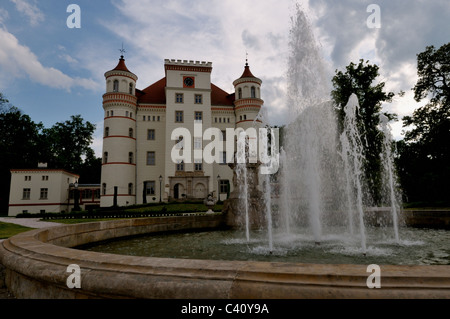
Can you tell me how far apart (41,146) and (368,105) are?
51370 mm

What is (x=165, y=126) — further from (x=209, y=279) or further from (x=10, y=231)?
(x=209, y=279)

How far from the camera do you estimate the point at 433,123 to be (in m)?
27.2

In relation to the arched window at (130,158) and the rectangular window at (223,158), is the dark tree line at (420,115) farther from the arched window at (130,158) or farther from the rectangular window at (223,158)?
the arched window at (130,158)

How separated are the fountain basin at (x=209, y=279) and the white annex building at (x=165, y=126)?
3337 centimetres

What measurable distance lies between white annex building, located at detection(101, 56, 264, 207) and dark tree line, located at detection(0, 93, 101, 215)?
18.6 metres

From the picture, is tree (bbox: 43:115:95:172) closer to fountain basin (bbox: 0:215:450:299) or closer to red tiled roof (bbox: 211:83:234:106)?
red tiled roof (bbox: 211:83:234:106)

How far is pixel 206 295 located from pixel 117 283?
0.84 m

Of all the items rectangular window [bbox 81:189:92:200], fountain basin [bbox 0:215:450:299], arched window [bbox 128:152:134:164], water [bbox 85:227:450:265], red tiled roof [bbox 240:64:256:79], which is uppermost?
red tiled roof [bbox 240:64:256:79]

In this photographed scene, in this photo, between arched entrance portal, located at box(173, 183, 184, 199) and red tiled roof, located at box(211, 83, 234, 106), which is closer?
arched entrance portal, located at box(173, 183, 184, 199)

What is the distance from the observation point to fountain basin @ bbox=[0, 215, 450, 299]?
7.11 ft

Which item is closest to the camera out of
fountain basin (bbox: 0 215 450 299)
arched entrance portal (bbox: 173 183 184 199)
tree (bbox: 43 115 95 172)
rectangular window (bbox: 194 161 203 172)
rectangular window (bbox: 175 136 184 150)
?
fountain basin (bbox: 0 215 450 299)

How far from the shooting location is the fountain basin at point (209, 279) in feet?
7.11

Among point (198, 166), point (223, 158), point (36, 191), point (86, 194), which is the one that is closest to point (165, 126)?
point (198, 166)

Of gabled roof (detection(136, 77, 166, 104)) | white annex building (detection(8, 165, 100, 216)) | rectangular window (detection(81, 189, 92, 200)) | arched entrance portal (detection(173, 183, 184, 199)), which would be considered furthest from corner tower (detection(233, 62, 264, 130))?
rectangular window (detection(81, 189, 92, 200))
